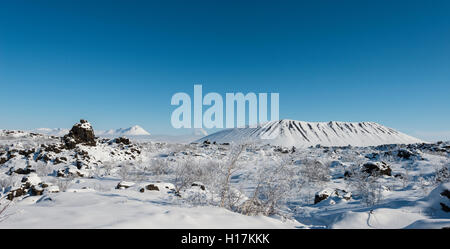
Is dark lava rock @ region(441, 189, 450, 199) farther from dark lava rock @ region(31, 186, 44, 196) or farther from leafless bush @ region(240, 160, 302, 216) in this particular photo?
dark lava rock @ region(31, 186, 44, 196)

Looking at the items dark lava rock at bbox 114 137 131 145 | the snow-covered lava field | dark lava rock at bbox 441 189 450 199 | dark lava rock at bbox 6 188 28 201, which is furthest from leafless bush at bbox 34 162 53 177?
dark lava rock at bbox 441 189 450 199

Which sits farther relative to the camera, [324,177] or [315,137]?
[315,137]

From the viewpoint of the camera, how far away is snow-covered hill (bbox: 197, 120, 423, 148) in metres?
A: 60.4

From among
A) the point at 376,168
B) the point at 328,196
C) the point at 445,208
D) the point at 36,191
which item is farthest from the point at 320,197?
the point at 36,191

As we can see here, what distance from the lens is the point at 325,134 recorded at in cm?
6806

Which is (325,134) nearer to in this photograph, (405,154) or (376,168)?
(405,154)

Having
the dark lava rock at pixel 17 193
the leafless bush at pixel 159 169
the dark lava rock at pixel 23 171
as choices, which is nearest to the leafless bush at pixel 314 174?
the leafless bush at pixel 159 169

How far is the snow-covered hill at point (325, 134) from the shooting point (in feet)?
198
